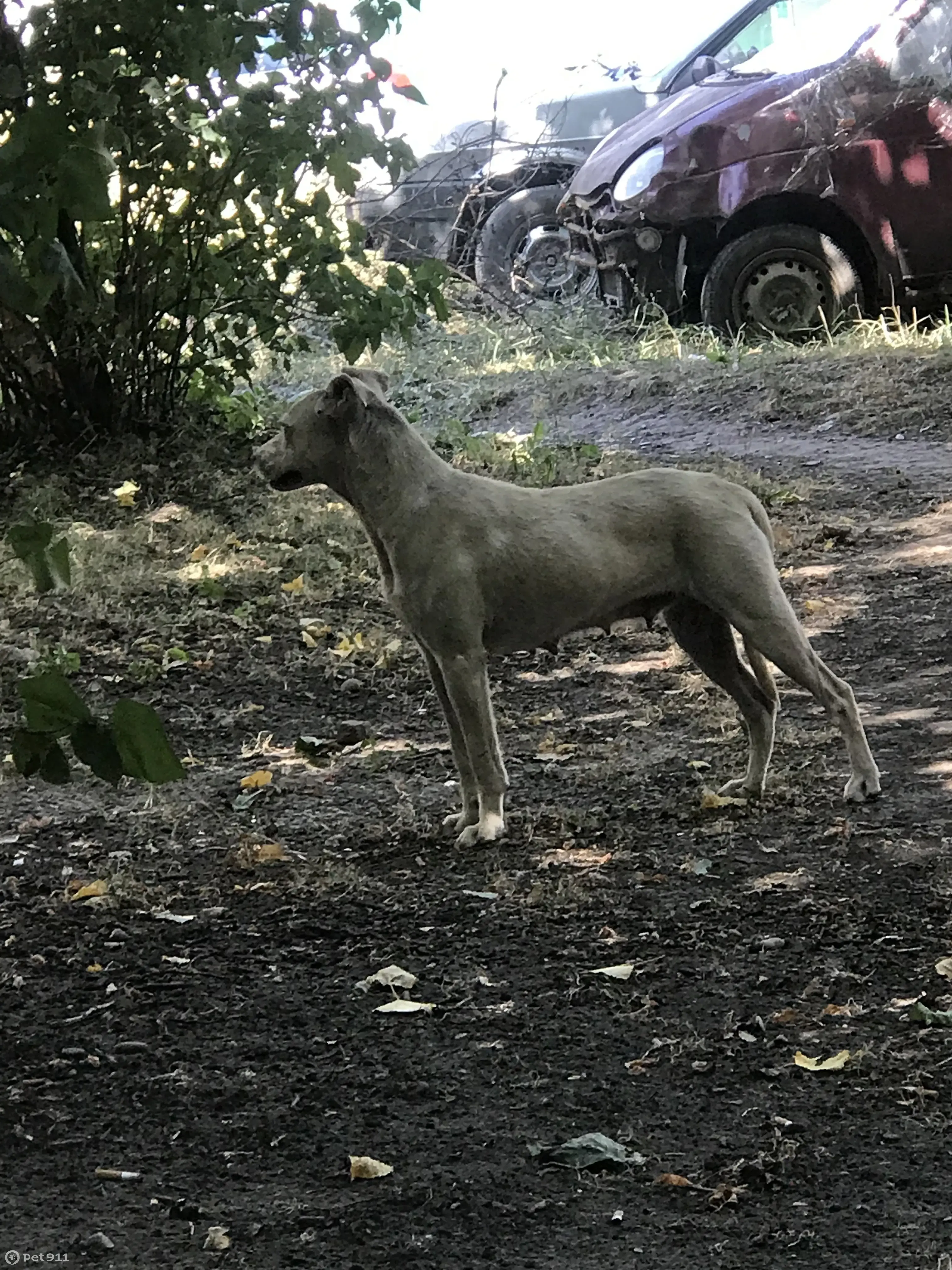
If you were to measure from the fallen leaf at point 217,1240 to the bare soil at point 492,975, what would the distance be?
2cm

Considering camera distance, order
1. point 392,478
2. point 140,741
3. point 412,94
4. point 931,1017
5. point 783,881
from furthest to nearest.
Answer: point 412,94
point 392,478
point 783,881
point 931,1017
point 140,741

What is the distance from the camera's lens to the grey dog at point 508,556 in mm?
4352

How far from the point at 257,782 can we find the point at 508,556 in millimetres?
1301

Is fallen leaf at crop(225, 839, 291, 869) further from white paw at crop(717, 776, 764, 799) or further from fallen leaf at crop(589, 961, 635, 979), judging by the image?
white paw at crop(717, 776, 764, 799)

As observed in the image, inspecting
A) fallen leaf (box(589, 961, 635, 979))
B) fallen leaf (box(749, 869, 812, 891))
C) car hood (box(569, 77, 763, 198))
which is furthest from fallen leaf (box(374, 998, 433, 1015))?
car hood (box(569, 77, 763, 198))

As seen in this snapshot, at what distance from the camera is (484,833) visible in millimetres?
4422

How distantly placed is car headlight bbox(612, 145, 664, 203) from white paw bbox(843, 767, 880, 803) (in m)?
7.08

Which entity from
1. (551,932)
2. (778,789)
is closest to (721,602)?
(778,789)

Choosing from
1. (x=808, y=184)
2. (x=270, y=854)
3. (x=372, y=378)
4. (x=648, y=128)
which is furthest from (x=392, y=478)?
(x=648, y=128)

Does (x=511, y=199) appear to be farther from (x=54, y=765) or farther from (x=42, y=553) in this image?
(x=54, y=765)

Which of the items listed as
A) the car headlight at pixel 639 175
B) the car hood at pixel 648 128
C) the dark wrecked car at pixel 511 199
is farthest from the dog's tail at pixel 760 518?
the dark wrecked car at pixel 511 199

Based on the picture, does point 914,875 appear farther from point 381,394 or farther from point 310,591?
point 310,591

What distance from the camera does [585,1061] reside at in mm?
3207

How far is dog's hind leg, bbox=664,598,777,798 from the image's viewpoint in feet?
15.3
